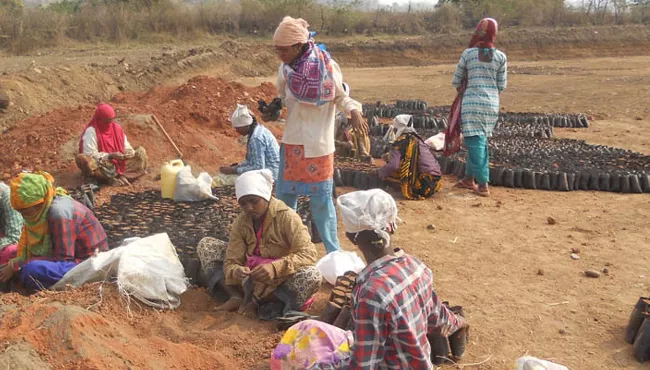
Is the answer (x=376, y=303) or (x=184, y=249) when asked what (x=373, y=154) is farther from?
(x=376, y=303)

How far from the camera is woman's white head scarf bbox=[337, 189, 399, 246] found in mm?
3072

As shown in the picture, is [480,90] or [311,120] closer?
[311,120]

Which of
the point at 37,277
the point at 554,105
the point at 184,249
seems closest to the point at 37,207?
the point at 37,277

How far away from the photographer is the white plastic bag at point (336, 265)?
492 cm

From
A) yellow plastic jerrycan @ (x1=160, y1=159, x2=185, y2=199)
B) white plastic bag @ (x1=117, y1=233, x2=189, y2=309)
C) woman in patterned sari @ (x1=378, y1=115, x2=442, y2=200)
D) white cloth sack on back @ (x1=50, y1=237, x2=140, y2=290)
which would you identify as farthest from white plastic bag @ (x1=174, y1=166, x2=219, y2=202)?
white cloth sack on back @ (x1=50, y1=237, x2=140, y2=290)

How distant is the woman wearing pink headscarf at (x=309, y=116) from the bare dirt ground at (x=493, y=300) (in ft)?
2.70

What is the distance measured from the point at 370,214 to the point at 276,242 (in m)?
1.55

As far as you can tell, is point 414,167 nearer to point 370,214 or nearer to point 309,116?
point 309,116

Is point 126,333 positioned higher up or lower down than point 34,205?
lower down

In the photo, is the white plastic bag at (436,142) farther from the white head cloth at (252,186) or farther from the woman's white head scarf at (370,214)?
the woman's white head scarf at (370,214)

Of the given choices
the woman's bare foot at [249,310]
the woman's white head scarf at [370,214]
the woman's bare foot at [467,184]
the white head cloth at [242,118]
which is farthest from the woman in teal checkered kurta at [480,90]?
the woman's white head scarf at [370,214]

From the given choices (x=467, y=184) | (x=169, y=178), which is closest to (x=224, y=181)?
(x=169, y=178)

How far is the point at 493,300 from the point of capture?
4754 millimetres

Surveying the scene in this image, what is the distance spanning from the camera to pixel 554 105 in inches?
620
